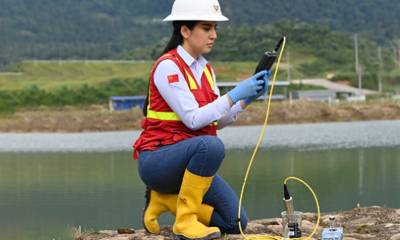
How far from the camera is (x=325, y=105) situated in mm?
43406

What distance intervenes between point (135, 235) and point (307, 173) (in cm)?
848

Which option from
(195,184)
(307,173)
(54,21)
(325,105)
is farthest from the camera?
(54,21)

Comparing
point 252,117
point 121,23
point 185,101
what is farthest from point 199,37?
point 121,23

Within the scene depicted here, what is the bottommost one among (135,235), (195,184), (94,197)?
(94,197)

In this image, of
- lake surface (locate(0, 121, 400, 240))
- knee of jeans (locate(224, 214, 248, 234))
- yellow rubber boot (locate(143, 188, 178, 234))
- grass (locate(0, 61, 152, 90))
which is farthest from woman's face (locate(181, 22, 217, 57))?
grass (locate(0, 61, 152, 90))

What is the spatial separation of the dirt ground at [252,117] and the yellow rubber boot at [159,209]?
111 feet

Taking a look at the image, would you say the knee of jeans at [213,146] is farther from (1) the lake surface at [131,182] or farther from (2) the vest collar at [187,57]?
(1) the lake surface at [131,182]

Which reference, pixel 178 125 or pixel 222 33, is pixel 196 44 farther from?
pixel 222 33

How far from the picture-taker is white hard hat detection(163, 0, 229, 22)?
212 inches

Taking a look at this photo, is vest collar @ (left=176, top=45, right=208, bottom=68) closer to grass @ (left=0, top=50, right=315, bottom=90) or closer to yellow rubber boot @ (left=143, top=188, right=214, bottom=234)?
yellow rubber boot @ (left=143, top=188, right=214, bottom=234)

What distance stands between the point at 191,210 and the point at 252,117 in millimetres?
35189

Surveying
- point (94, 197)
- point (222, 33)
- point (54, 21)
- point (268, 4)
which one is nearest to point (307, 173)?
point (94, 197)

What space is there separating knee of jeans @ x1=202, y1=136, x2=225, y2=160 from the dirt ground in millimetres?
34425

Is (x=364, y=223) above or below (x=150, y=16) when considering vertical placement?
above
